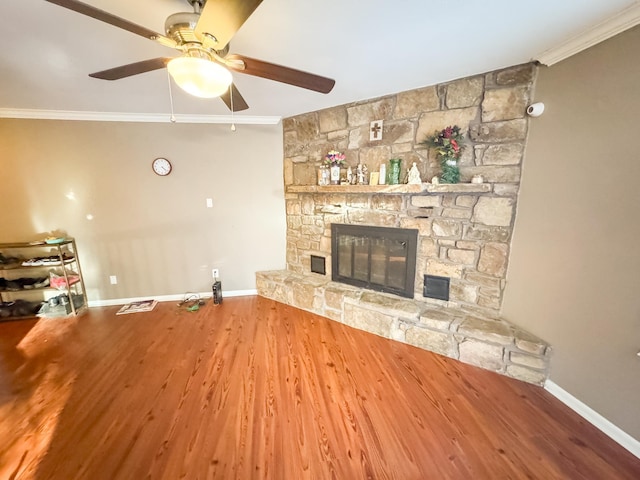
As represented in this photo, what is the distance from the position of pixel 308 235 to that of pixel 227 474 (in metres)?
2.29

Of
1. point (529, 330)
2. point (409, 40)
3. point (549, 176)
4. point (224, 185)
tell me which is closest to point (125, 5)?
point (409, 40)

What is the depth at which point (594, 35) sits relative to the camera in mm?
1427

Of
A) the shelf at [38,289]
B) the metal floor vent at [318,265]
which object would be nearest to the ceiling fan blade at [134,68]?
the metal floor vent at [318,265]

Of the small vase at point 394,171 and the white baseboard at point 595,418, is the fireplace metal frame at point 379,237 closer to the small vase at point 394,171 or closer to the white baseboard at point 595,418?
the small vase at point 394,171

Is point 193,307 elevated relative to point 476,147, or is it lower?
lower

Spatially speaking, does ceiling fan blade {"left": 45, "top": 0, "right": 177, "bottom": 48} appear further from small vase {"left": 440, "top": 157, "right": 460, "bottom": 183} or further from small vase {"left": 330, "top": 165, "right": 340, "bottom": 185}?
small vase {"left": 440, "top": 157, "right": 460, "bottom": 183}

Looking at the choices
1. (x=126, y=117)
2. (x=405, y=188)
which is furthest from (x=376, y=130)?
(x=126, y=117)

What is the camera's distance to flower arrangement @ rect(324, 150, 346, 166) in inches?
105

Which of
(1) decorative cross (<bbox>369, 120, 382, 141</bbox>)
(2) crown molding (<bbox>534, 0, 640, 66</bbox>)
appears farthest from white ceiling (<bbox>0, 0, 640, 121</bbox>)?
(1) decorative cross (<bbox>369, 120, 382, 141</bbox>)

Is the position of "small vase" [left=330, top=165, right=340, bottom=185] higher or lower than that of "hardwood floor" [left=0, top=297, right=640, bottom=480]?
higher

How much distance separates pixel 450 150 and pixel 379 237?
102 centimetres

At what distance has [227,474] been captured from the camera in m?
1.26

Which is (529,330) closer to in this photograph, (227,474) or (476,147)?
(476,147)

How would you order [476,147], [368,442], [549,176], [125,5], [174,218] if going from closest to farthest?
[125,5] < [368,442] < [549,176] < [476,147] < [174,218]
